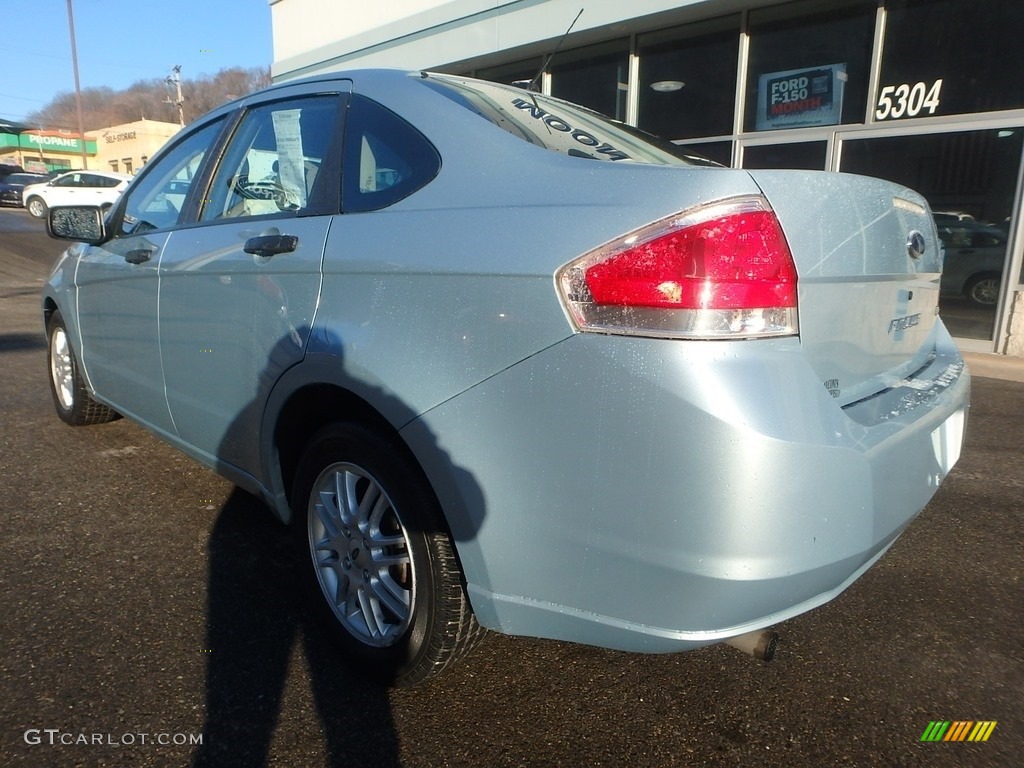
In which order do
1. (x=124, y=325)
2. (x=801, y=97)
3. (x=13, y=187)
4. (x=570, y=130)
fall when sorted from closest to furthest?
(x=570, y=130), (x=124, y=325), (x=801, y=97), (x=13, y=187)

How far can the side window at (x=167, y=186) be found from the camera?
9.78 feet

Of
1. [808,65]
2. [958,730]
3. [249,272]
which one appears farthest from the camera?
[808,65]

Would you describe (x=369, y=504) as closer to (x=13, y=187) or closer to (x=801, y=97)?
(x=801, y=97)

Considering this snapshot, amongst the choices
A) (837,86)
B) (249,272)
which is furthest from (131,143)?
(249,272)

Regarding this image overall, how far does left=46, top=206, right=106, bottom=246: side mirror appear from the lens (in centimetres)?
343

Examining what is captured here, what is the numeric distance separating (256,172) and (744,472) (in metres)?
2.08

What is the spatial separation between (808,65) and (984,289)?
301 cm

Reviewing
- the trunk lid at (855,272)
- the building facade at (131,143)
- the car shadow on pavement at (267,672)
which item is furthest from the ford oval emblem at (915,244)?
the building facade at (131,143)

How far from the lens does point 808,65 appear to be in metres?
7.97

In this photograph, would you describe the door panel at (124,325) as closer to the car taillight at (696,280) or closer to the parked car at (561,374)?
the parked car at (561,374)

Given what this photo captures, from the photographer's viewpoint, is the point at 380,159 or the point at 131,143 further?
the point at 131,143

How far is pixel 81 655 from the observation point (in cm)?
216

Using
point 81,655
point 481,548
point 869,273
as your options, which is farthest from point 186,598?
point 869,273

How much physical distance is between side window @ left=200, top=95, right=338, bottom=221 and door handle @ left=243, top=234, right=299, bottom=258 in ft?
0.40
